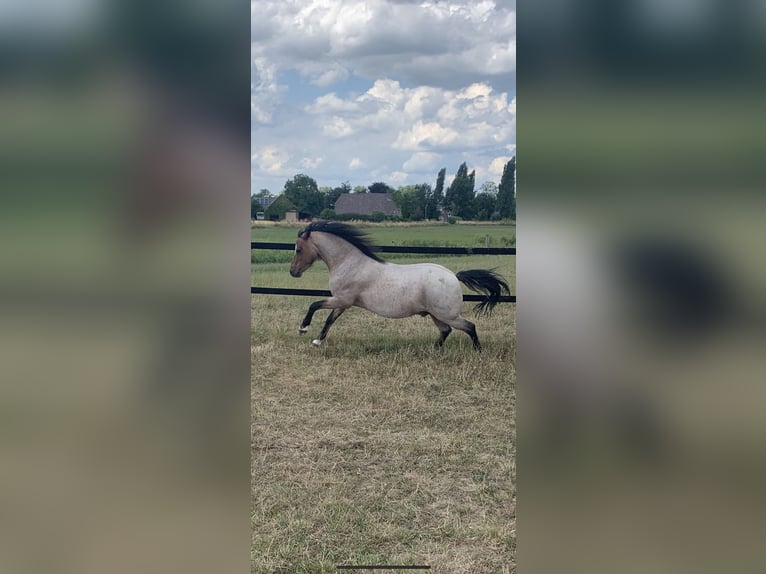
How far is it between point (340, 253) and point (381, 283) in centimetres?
41

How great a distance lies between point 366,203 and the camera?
8.45 metres

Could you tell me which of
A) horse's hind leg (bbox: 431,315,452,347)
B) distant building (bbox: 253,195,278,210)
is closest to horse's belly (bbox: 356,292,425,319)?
horse's hind leg (bbox: 431,315,452,347)

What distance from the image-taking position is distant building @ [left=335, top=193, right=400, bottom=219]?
8.40m

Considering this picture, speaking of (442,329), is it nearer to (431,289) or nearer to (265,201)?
(431,289)

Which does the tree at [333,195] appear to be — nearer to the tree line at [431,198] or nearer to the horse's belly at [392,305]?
the tree line at [431,198]

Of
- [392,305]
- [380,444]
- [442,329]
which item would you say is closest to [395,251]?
[392,305]
